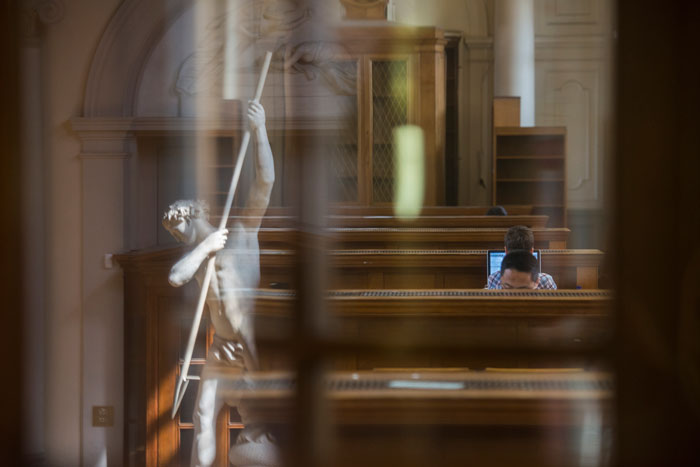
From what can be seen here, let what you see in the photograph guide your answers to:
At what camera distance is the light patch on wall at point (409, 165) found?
564 centimetres

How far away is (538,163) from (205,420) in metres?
3.75

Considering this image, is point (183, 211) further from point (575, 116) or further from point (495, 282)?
point (575, 116)

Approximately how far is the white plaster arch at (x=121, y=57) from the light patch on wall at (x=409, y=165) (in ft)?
7.35

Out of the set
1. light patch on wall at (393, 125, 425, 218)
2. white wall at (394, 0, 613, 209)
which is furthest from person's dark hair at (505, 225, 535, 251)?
white wall at (394, 0, 613, 209)

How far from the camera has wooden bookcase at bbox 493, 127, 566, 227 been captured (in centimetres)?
539

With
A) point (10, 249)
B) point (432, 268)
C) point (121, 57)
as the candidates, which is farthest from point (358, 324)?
point (121, 57)

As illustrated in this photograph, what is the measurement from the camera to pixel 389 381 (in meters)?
0.70

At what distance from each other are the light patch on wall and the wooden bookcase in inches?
23.9

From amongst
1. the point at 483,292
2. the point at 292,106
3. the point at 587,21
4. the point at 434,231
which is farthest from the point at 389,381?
the point at 587,21

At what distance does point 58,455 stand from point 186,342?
4.19ft

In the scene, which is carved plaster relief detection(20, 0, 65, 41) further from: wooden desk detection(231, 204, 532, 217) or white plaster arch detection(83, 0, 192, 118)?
wooden desk detection(231, 204, 532, 217)

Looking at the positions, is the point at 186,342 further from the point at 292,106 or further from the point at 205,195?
the point at 292,106

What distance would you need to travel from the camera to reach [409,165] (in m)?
5.66

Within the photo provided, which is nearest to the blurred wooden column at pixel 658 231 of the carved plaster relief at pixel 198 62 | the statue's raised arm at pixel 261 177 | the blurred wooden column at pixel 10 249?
the blurred wooden column at pixel 10 249
